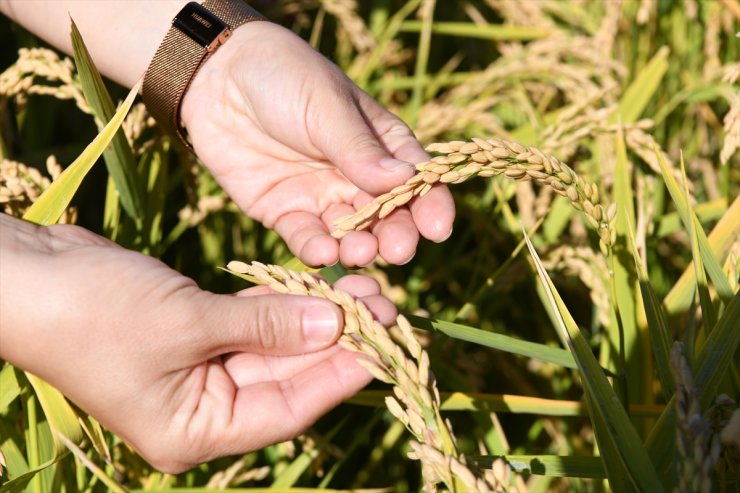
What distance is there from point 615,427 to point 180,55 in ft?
3.96

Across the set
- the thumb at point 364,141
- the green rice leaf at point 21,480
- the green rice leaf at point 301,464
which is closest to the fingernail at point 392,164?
the thumb at point 364,141

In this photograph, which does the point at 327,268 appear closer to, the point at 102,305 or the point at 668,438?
the point at 102,305

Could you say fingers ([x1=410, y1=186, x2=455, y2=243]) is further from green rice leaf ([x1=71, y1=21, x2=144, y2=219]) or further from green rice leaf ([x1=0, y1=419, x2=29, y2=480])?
green rice leaf ([x1=0, y1=419, x2=29, y2=480])

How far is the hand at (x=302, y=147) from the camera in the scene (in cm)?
139

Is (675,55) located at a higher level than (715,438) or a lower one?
higher

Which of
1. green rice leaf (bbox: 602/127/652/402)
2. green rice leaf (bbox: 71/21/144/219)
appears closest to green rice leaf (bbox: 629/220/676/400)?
green rice leaf (bbox: 602/127/652/402)

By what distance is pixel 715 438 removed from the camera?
924mm

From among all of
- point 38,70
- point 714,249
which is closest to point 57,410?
point 38,70

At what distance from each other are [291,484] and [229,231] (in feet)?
2.99

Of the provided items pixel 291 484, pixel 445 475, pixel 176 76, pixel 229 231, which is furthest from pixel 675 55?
pixel 445 475

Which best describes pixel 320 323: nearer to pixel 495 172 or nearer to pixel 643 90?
pixel 495 172

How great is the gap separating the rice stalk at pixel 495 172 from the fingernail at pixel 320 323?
0.53 feet

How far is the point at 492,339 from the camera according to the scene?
134cm

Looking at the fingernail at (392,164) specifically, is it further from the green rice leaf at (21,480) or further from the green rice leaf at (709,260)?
the green rice leaf at (21,480)
